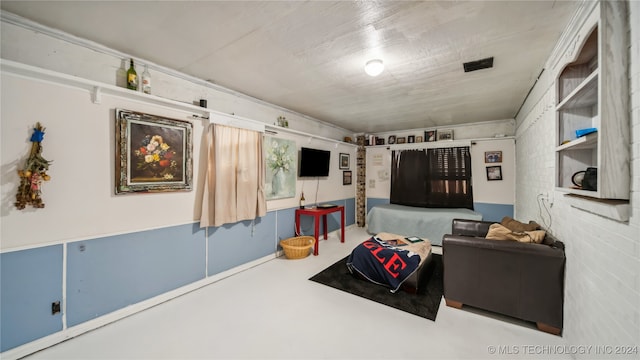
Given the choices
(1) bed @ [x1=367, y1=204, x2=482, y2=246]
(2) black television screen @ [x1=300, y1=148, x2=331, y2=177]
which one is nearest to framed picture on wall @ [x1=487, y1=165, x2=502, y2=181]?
(1) bed @ [x1=367, y1=204, x2=482, y2=246]

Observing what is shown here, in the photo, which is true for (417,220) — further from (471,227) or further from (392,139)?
(392,139)

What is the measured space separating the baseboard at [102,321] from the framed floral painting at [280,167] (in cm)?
130

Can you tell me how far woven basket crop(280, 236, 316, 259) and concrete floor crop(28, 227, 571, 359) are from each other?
97cm

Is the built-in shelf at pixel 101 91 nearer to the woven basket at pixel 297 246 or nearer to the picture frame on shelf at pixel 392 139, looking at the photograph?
the woven basket at pixel 297 246

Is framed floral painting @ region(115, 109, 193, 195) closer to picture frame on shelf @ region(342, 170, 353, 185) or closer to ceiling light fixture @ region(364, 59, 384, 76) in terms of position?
ceiling light fixture @ region(364, 59, 384, 76)

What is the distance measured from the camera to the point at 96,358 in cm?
165

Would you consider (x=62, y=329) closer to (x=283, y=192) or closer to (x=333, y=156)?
(x=283, y=192)

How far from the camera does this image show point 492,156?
465 cm

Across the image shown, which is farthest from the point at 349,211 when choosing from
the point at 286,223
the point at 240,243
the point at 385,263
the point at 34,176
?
the point at 34,176

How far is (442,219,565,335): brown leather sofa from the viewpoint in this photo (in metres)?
1.86

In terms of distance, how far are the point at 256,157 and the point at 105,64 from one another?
1721 mm

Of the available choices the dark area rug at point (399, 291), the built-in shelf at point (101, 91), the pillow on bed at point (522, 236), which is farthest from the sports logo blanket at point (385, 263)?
the built-in shelf at point (101, 91)

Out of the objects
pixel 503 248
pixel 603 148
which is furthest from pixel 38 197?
pixel 503 248

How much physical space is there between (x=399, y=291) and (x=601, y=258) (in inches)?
66.0
